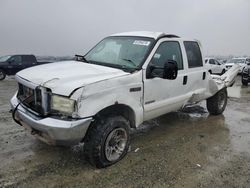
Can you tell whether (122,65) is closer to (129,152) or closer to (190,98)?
(129,152)

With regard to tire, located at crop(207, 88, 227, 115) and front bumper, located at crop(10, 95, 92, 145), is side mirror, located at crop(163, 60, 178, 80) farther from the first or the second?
tire, located at crop(207, 88, 227, 115)

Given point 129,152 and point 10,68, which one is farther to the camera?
point 10,68

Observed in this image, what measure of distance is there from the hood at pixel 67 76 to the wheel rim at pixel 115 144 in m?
0.86

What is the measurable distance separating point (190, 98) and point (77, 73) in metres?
2.74

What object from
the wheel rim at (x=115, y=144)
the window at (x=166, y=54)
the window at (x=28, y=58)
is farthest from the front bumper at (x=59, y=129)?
the window at (x=28, y=58)

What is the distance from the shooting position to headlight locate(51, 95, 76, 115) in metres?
3.39

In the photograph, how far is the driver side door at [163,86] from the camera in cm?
440

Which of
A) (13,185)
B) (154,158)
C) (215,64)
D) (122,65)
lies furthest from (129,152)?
(215,64)

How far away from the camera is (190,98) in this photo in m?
5.61

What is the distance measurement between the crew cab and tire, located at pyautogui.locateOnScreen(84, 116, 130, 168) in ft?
51.7

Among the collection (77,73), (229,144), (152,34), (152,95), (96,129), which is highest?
(152,34)

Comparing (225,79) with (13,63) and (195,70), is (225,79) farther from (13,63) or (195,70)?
(13,63)

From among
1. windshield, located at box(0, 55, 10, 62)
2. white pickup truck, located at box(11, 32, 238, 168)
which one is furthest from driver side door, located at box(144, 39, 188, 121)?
windshield, located at box(0, 55, 10, 62)

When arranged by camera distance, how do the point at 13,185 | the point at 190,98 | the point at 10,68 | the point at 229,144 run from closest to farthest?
the point at 13,185
the point at 229,144
the point at 190,98
the point at 10,68
